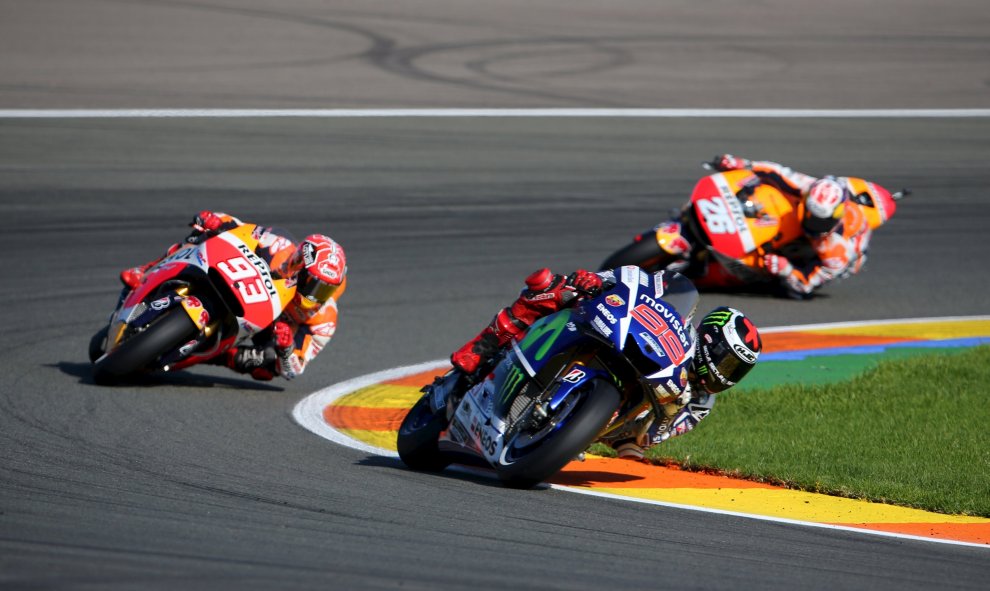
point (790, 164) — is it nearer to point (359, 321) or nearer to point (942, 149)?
point (942, 149)

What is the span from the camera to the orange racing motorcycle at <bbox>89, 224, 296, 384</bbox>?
9.20 meters

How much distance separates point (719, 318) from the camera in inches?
284

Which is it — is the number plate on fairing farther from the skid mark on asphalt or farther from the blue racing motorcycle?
the skid mark on asphalt

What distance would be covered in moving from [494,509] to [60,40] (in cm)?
1862

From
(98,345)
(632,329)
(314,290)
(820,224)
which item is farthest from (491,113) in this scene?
(632,329)

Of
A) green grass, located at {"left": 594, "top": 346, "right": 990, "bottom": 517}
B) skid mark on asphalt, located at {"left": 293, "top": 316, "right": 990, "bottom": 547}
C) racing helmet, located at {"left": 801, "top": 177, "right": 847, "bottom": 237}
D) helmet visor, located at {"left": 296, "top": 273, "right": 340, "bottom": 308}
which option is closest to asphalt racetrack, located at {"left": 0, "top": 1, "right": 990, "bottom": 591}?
skid mark on asphalt, located at {"left": 293, "top": 316, "right": 990, "bottom": 547}

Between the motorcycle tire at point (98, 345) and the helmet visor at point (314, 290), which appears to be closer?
the motorcycle tire at point (98, 345)

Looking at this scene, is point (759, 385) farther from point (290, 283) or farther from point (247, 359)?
point (247, 359)

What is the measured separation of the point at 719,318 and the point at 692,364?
0.27 metres

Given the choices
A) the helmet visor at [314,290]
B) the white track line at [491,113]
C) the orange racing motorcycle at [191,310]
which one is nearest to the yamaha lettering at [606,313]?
the helmet visor at [314,290]

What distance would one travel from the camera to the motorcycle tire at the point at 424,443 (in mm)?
7605

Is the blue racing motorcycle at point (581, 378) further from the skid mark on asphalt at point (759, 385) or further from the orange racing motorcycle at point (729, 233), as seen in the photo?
the orange racing motorcycle at point (729, 233)

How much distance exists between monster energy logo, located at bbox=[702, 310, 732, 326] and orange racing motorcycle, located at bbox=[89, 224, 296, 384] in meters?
3.38

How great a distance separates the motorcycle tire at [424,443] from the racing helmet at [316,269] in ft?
6.77
